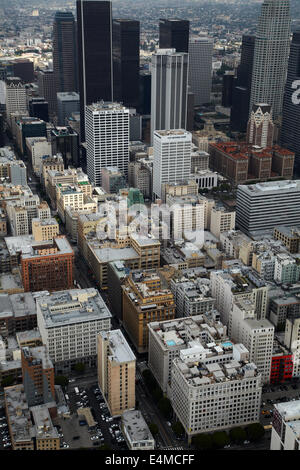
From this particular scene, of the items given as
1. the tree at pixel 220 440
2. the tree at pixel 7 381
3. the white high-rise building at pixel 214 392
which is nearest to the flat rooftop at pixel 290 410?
the white high-rise building at pixel 214 392

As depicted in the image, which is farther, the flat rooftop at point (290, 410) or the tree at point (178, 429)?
the tree at point (178, 429)

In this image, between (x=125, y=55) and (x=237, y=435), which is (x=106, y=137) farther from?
(x=237, y=435)

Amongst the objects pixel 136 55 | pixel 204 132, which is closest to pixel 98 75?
pixel 136 55

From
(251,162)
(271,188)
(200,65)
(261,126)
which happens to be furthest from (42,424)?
(200,65)

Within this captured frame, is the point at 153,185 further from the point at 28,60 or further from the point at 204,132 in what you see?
the point at 28,60

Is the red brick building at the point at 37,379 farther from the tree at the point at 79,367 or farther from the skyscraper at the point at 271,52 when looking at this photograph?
the skyscraper at the point at 271,52

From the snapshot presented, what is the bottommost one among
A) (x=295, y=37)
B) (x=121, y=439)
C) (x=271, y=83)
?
(x=121, y=439)
